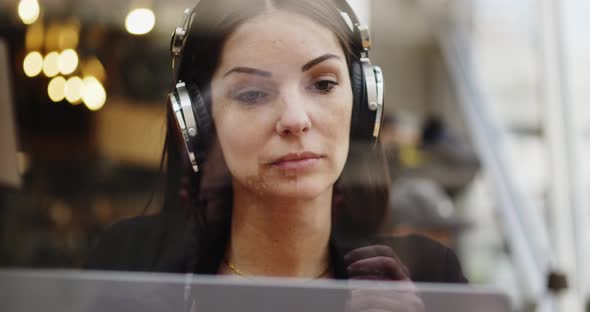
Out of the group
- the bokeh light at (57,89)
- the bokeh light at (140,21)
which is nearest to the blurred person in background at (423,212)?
the bokeh light at (140,21)

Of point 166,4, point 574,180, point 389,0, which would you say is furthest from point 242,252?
point 574,180

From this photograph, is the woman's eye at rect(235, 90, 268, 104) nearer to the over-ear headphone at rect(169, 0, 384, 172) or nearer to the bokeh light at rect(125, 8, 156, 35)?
the over-ear headphone at rect(169, 0, 384, 172)

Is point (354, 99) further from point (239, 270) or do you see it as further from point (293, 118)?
point (239, 270)

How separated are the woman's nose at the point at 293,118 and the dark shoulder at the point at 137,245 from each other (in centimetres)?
24

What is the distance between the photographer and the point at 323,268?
107 centimetres

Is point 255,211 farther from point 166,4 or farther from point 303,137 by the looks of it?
point 166,4

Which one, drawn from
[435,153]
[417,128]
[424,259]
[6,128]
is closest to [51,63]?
[6,128]

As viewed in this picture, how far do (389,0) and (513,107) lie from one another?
163cm

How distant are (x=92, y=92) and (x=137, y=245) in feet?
1.25

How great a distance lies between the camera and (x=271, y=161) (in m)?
1.03

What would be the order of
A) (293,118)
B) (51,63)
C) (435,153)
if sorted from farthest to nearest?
(435,153) < (51,63) < (293,118)

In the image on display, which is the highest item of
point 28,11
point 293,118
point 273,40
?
point 28,11

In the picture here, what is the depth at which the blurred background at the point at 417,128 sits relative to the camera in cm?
126

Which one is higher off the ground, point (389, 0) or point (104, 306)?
point (389, 0)
